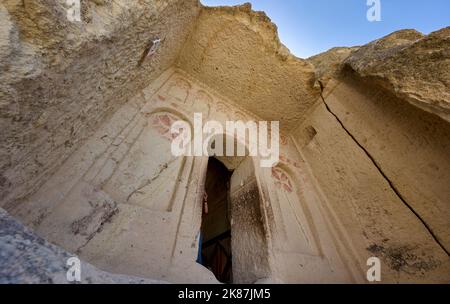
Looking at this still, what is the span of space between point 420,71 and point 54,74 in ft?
9.61

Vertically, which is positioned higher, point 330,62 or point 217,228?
point 330,62

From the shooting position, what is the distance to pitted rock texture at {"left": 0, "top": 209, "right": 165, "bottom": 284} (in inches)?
23.8

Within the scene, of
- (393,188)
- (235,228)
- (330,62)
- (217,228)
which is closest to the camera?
(393,188)

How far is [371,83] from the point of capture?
252 cm

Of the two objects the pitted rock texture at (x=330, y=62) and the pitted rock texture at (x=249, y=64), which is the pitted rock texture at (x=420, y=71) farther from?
the pitted rock texture at (x=249, y=64)

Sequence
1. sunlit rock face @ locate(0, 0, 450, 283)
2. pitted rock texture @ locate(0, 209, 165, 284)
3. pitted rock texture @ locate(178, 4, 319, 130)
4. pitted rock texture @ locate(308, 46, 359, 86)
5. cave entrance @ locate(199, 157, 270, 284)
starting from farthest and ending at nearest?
1. pitted rock texture @ locate(308, 46, 359, 86)
2. pitted rock texture @ locate(178, 4, 319, 130)
3. cave entrance @ locate(199, 157, 270, 284)
4. sunlit rock face @ locate(0, 0, 450, 283)
5. pitted rock texture @ locate(0, 209, 165, 284)

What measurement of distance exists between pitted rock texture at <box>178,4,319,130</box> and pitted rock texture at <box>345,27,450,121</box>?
94 cm

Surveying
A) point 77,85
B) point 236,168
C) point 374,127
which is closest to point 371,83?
point 374,127

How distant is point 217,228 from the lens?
12.3 ft

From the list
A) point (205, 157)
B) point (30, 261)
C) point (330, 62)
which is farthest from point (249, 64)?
point (30, 261)

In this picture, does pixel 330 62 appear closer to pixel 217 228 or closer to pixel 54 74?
pixel 217 228

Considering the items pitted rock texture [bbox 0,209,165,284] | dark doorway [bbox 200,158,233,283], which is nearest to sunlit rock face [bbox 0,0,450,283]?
pitted rock texture [bbox 0,209,165,284]

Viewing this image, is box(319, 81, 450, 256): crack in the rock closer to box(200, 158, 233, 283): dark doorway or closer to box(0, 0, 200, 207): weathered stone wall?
box(200, 158, 233, 283): dark doorway
